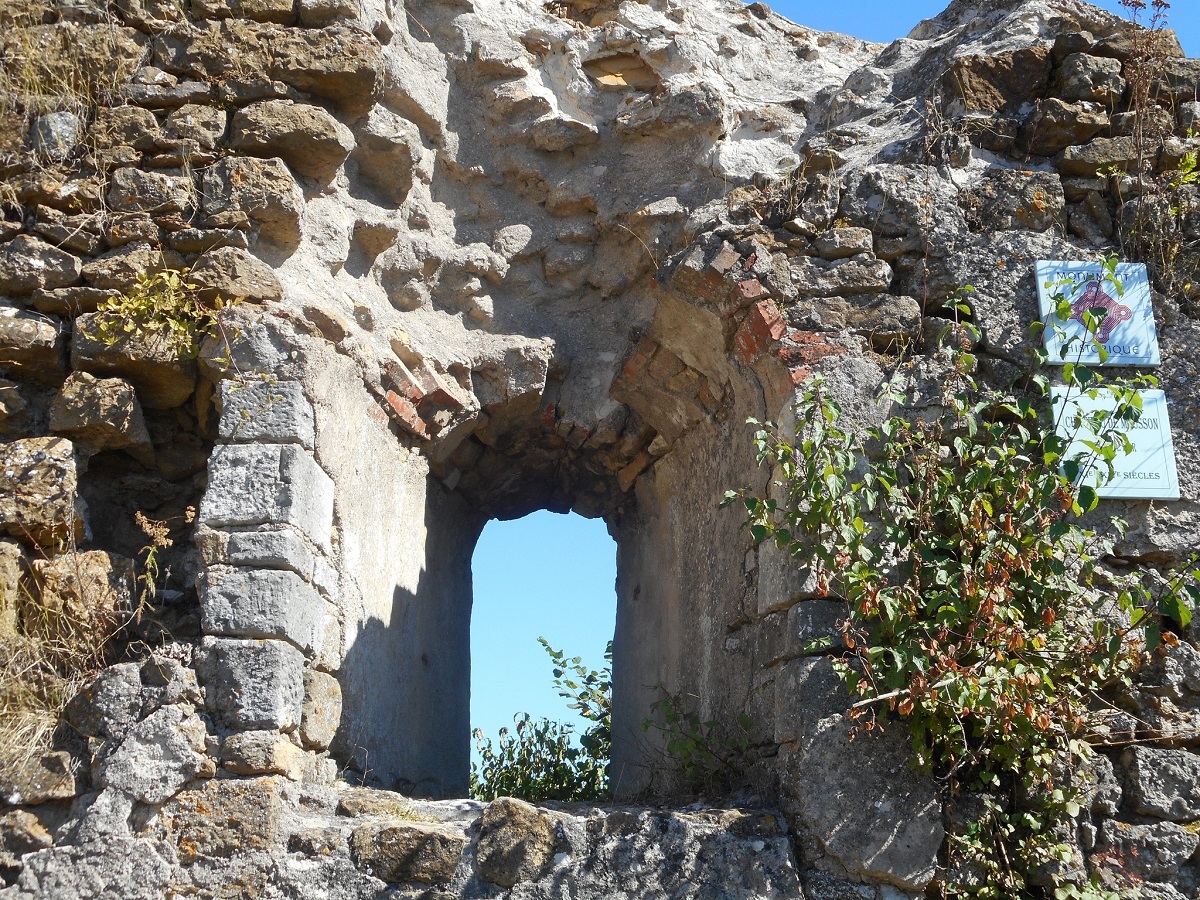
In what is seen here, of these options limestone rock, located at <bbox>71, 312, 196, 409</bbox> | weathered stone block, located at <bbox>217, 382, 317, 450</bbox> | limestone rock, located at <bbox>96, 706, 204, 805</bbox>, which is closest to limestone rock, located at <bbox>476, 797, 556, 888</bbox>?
limestone rock, located at <bbox>96, 706, 204, 805</bbox>

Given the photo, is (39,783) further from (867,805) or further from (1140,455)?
(1140,455)

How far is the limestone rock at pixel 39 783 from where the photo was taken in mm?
2998

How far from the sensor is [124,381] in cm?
353

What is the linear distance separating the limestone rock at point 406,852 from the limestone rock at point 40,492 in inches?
52.6

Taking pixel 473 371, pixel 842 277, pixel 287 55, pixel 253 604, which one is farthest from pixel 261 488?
pixel 842 277

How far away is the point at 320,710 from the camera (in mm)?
3283

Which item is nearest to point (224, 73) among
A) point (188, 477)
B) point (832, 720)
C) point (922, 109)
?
point (188, 477)

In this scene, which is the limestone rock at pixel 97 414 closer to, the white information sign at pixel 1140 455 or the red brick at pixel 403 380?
the red brick at pixel 403 380

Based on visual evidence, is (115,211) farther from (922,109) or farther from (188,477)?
(922,109)

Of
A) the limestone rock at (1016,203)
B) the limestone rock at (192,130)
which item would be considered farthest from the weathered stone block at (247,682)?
Answer: the limestone rock at (1016,203)

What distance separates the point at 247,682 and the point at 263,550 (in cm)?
39

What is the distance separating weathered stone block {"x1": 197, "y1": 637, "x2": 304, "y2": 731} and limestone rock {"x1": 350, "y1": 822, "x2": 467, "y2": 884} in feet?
1.32

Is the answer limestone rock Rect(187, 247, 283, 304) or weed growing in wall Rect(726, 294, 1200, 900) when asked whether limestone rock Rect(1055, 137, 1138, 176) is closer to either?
weed growing in wall Rect(726, 294, 1200, 900)

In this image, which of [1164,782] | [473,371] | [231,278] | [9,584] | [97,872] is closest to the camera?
[97,872]
